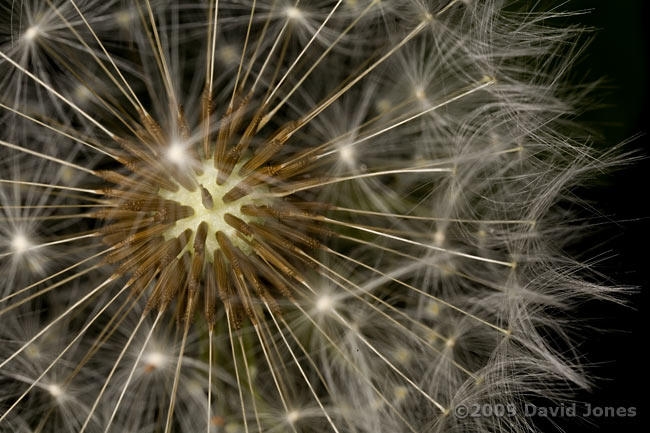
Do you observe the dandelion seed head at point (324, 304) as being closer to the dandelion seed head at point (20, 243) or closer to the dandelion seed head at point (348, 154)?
the dandelion seed head at point (348, 154)

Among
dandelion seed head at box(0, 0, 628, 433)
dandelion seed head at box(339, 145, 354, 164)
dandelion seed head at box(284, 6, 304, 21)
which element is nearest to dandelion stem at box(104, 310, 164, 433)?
dandelion seed head at box(0, 0, 628, 433)

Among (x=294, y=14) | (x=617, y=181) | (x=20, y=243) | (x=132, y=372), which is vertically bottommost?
(x=132, y=372)

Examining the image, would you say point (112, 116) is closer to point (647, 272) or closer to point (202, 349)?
point (202, 349)

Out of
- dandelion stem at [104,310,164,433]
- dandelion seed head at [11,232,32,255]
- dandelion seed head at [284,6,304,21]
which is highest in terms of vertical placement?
dandelion seed head at [284,6,304,21]

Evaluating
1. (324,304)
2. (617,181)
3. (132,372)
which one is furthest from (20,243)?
(617,181)

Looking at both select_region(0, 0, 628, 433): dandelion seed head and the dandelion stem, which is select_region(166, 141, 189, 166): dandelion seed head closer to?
select_region(0, 0, 628, 433): dandelion seed head

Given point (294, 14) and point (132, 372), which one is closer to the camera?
point (132, 372)

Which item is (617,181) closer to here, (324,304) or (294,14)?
(324,304)

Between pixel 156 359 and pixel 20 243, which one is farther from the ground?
pixel 20 243

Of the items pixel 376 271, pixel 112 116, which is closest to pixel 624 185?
pixel 376 271
